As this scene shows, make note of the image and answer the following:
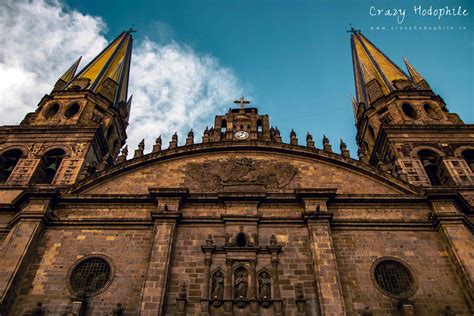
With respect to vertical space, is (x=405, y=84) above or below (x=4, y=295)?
above

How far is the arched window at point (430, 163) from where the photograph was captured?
2033 centimetres

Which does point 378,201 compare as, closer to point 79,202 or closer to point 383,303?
point 383,303

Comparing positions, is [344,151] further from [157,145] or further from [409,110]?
[157,145]

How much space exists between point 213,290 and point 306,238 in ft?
13.9

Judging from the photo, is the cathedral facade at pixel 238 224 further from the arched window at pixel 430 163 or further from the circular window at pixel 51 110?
the circular window at pixel 51 110

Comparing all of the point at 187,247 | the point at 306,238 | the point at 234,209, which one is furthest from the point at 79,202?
the point at 306,238

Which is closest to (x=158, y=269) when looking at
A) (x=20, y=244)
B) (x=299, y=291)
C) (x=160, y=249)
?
(x=160, y=249)

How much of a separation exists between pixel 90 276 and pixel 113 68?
1842 cm

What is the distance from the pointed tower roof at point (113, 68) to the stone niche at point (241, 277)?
15837 millimetres

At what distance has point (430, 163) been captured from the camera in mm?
20516

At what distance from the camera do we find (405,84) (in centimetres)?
2594

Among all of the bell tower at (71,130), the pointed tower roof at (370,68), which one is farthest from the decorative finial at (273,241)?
the pointed tower roof at (370,68)

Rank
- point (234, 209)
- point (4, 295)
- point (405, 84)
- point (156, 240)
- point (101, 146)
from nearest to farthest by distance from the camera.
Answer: point (4, 295)
point (156, 240)
point (234, 209)
point (101, 146)
point (405, 84)

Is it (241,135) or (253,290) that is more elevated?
(241,135)
